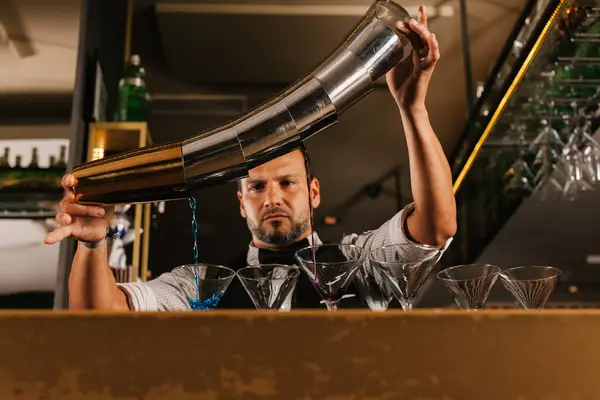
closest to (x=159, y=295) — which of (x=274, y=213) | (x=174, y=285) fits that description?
(x=174, y=285)

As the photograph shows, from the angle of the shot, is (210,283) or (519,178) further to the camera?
(519,178)

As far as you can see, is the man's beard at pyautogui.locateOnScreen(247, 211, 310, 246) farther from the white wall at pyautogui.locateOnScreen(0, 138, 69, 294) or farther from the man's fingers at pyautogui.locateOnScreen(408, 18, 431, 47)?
the man's fingers at pyautogui.locateOnScreen(408, 18, 431, 47)

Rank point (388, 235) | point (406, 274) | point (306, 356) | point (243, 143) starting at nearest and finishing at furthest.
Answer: point (306, 356) → point (243, 143) → point (406, 274) → point (388, 235)


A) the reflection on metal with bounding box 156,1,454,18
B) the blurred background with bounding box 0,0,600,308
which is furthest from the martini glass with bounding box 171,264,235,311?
the reflection on metal with bounding box 156,1,454,18

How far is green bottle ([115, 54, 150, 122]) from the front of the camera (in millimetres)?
1858

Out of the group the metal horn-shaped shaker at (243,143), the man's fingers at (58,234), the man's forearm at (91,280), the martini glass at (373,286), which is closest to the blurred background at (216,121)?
the man's forearm at (91,280)

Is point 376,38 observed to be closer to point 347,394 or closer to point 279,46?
point 347,394

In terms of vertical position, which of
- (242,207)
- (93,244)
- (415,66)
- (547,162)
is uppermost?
(415,66)

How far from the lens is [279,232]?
1.70m

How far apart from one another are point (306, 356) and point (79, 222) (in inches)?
26.9

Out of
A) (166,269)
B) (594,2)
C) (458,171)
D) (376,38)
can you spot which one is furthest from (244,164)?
(166,269)

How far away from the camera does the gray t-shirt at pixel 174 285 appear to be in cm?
142

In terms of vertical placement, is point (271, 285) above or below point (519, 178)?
below

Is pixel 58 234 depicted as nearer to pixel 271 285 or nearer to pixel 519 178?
pixel 271 285
